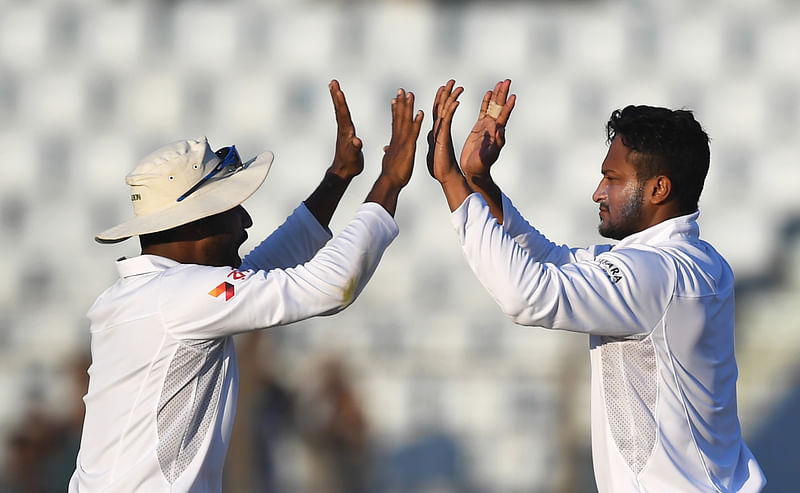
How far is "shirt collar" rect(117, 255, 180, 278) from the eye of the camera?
8.11 feet

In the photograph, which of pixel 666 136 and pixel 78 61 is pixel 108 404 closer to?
pixel 666 136

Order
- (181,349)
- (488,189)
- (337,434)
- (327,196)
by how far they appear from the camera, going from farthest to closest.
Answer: (337,434)
(327,196)
(488,189)
(181,349)

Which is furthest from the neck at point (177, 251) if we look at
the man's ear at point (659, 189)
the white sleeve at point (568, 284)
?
the man's ear at point (659, 189)

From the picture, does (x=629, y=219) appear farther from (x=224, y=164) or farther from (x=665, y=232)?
(x=224, y=164)

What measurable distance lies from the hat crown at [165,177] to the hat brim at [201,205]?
0.8 inches

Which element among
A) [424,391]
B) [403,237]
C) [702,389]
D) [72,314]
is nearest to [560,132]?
[403,237]

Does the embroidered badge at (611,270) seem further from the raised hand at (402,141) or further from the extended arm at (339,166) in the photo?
the extended arm at (339,166)

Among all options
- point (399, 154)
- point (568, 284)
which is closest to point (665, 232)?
point (568, 284)

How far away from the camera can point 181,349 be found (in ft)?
7.89

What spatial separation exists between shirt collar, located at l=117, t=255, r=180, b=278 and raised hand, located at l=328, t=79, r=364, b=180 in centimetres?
53

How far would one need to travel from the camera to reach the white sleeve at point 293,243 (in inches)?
114

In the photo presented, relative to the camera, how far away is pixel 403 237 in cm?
362

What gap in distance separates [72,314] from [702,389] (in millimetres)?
2079

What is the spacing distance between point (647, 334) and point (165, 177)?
42.5 inches
